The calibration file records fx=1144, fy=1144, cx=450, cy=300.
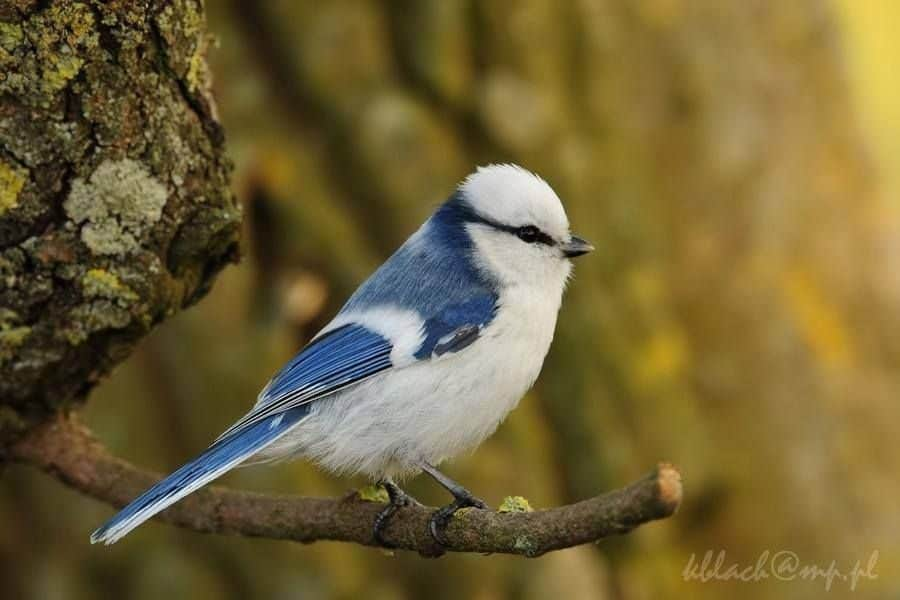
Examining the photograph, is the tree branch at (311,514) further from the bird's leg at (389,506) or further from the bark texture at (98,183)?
the bark texture at (98,183)

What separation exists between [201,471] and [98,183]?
0.55 meters

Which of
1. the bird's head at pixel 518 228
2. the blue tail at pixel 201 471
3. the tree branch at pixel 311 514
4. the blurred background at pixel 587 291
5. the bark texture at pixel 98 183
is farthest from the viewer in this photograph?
the blurred background at pixel 587 291

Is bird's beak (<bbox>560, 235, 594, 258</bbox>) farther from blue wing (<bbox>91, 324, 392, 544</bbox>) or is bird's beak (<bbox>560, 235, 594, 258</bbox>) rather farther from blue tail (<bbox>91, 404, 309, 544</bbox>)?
blue tail (<bbox>91, 404, 309, 544</bbox>)

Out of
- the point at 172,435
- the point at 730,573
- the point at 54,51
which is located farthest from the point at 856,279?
the point at 54,51

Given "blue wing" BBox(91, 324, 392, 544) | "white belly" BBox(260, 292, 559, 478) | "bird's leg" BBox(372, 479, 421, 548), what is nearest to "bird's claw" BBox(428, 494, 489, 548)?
"bird's leg" BBox(372, 479, 421, 548)

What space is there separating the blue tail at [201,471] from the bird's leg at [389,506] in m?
0.23

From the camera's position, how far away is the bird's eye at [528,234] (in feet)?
8.15

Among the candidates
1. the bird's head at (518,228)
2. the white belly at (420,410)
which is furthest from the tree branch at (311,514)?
the bird's head at (518,228)

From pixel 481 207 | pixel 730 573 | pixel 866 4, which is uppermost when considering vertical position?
pixel 866 4

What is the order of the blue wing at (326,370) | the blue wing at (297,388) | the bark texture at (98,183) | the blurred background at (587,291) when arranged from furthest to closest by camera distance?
the blurred background at (587,291) → the blue wing at (326,370) → the blue wing at (297,388) → the bark texture at (98,183)

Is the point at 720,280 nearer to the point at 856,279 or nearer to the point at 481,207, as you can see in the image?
the point at 856,279

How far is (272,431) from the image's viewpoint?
2258 mm

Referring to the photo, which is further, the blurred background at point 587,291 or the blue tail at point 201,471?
the blurred background at point 587,291

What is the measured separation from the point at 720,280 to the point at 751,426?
46cm
